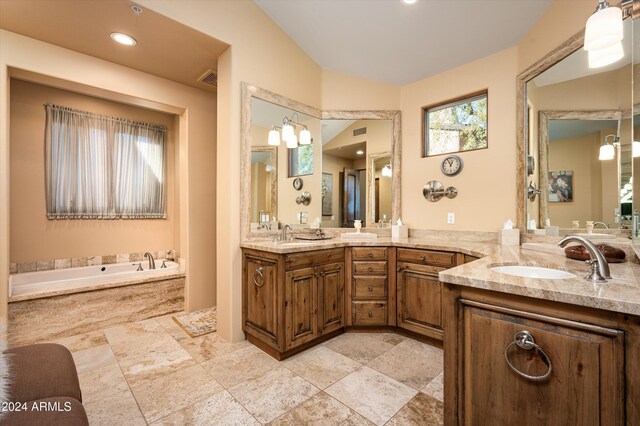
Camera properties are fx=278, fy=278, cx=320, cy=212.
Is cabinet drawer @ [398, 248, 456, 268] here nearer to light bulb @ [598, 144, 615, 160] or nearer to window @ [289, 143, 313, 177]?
light bulb @ [598, 144, 615, 160]

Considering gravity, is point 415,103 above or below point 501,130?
above

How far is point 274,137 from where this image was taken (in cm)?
294

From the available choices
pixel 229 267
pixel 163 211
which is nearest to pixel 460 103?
pixel 229 267

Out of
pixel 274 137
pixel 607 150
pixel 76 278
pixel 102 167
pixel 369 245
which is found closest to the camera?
pixel 607 150

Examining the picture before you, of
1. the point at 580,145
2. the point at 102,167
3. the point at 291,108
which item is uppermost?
the point at 291,108

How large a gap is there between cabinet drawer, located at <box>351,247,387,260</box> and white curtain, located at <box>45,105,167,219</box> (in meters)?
2.92

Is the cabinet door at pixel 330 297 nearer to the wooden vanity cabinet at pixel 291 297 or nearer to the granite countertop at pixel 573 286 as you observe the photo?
the wooden vanity cabinet at pixel 291 297

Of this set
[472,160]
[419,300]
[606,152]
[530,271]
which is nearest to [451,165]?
[472,160]

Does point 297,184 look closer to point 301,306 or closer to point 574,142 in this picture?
point 301,306

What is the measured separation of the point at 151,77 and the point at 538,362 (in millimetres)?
3932

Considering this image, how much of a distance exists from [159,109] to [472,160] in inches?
139

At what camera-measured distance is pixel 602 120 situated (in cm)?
186

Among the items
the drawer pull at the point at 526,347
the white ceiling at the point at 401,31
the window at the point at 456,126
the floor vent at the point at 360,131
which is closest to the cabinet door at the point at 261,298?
the drawer pull at the point at 526,347

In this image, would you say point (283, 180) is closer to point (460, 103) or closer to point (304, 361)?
point (304, 361)
